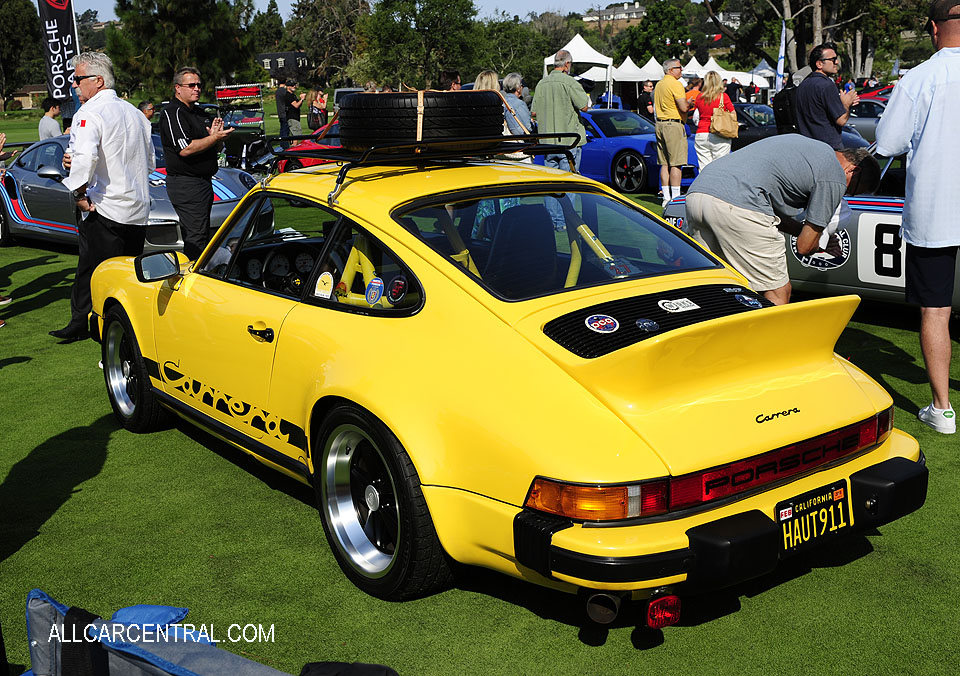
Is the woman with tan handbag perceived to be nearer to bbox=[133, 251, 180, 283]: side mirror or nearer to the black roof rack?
the black roof rack

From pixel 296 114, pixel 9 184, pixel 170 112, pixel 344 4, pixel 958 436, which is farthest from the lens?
pixel 344 4

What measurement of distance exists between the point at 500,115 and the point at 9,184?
29.4ft

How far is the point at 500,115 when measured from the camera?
4703 millimetres

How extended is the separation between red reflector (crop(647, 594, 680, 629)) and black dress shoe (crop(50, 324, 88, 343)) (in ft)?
18.8

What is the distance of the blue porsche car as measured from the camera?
47.9 feet

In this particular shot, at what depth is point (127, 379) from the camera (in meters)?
5.17

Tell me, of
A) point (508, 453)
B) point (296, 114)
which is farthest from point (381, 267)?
point (296, 114)

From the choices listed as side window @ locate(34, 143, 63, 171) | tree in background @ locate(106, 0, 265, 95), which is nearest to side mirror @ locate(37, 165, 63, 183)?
side window @ locate(34, 143, 63, 171)

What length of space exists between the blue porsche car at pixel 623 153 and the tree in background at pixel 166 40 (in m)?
37.7

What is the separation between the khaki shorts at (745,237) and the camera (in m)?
4.83

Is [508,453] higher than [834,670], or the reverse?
[508,453]

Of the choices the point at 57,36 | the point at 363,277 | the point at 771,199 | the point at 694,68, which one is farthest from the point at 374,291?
the point at 694,68

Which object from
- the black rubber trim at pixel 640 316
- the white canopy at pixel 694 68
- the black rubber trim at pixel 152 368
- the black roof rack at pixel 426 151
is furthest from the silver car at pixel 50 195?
the white canopy at pixel 694 68

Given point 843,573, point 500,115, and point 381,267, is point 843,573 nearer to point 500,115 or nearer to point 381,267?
point 381,267
